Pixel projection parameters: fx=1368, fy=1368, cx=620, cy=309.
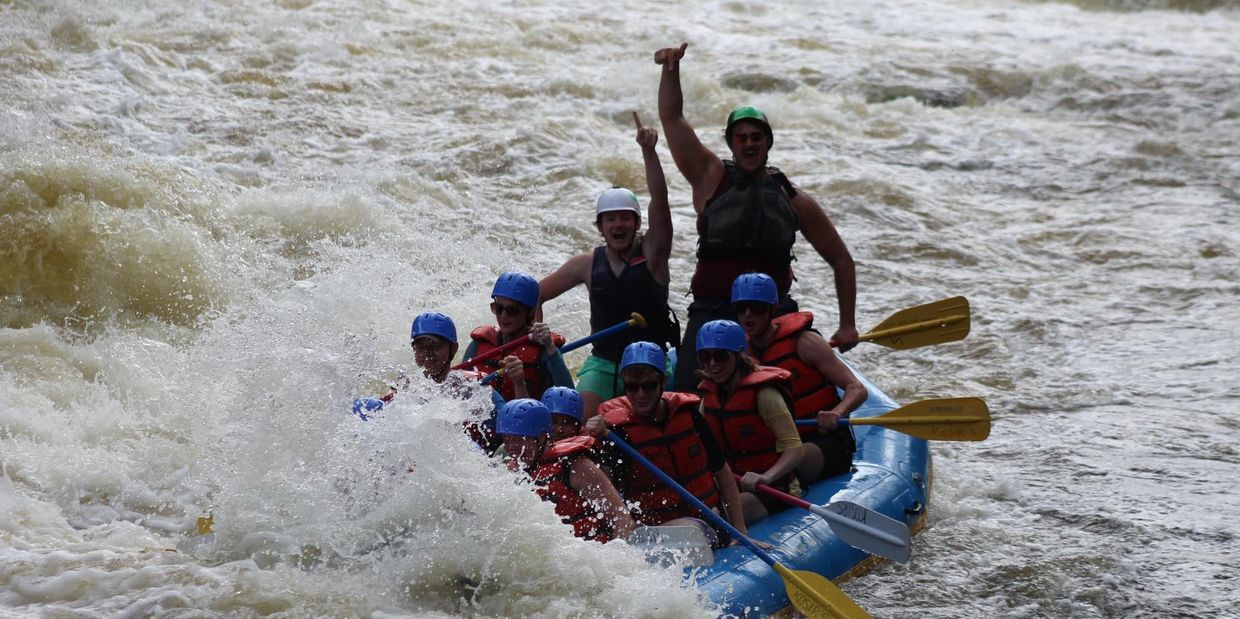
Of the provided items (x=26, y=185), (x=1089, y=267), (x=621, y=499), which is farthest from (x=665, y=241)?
(x=1089, y=267)

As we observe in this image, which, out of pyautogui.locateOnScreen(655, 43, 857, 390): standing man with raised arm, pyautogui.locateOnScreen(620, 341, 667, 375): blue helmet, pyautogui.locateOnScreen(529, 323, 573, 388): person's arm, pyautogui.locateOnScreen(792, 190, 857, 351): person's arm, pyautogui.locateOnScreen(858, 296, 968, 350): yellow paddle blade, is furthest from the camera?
pyautogui.locateOnScreen(858, 296, 968, 350): yellow paddle blade

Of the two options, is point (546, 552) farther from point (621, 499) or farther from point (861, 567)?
point (861, 567)

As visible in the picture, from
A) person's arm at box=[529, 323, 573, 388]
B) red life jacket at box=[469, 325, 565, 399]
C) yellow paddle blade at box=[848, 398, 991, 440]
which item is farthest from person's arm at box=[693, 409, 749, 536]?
yellow paddle blade at box=[848, 398, 991, 440]

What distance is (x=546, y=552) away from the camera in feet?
14.2

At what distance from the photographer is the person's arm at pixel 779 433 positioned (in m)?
4.98

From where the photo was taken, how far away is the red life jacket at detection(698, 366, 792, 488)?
501 cm

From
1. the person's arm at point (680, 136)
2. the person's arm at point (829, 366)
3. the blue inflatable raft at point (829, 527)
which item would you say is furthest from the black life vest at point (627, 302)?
the blue inflatable raft at point (829, 527)

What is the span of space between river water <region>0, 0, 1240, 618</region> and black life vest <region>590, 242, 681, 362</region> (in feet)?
3.10

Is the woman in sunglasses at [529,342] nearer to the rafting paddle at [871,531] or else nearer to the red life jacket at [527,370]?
the red life jacket at [527,370]

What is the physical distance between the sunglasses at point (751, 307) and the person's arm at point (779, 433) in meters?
0.40

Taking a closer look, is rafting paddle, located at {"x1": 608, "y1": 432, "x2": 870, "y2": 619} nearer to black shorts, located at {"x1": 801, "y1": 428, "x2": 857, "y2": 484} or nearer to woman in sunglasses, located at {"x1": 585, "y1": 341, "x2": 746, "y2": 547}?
woman in sunglasses, located at {"x1": 585, "y1": 341, "x2": 746, "y2": 547}

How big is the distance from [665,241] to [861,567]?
1435 millimetres

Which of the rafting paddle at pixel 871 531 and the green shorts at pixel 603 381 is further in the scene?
the green shorts at pixel 603 381

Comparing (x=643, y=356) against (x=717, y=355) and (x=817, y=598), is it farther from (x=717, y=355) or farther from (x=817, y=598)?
(x=817, y=598)
